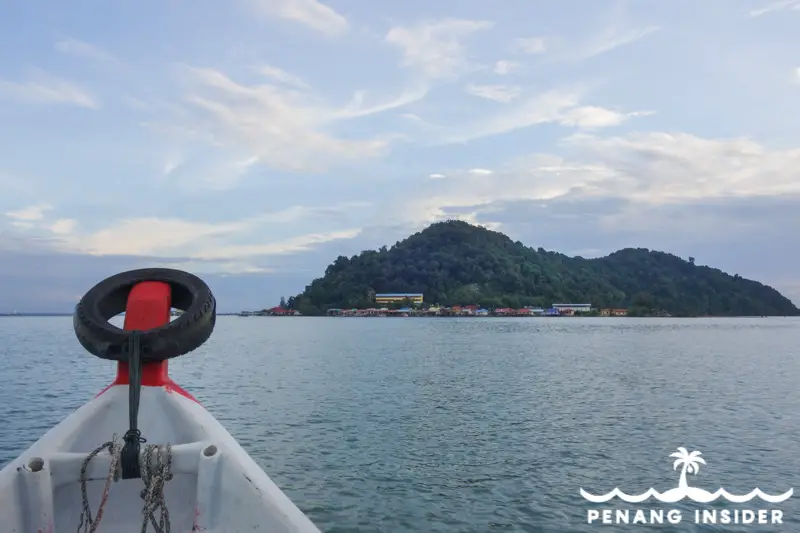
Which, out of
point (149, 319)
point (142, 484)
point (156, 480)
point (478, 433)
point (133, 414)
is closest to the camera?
point (156, 480)

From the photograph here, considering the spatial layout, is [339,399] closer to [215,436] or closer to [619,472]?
[619,472]

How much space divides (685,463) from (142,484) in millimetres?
15099

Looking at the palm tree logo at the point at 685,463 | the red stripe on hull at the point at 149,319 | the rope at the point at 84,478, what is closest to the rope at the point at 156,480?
the rope at the point at 84,478

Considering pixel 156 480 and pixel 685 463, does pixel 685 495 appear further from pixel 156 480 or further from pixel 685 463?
pixel 156 480

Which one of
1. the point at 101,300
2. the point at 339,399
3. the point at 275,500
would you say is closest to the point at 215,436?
the point at 275,500

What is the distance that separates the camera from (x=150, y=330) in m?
6.59

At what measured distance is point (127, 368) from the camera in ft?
22.7

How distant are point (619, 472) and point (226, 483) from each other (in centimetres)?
1289

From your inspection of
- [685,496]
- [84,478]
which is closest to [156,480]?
[84,478]

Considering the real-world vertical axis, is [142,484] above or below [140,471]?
below

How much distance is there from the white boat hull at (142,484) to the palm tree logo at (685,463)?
12375 millimetres

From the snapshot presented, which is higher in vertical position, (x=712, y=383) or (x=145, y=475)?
(x=145, y=475)

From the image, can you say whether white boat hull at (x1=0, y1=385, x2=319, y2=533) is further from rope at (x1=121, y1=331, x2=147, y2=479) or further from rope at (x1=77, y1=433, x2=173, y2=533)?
rope at (x1=121, y1=331, x2=147, y2=479)

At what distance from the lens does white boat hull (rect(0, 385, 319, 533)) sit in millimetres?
5336
